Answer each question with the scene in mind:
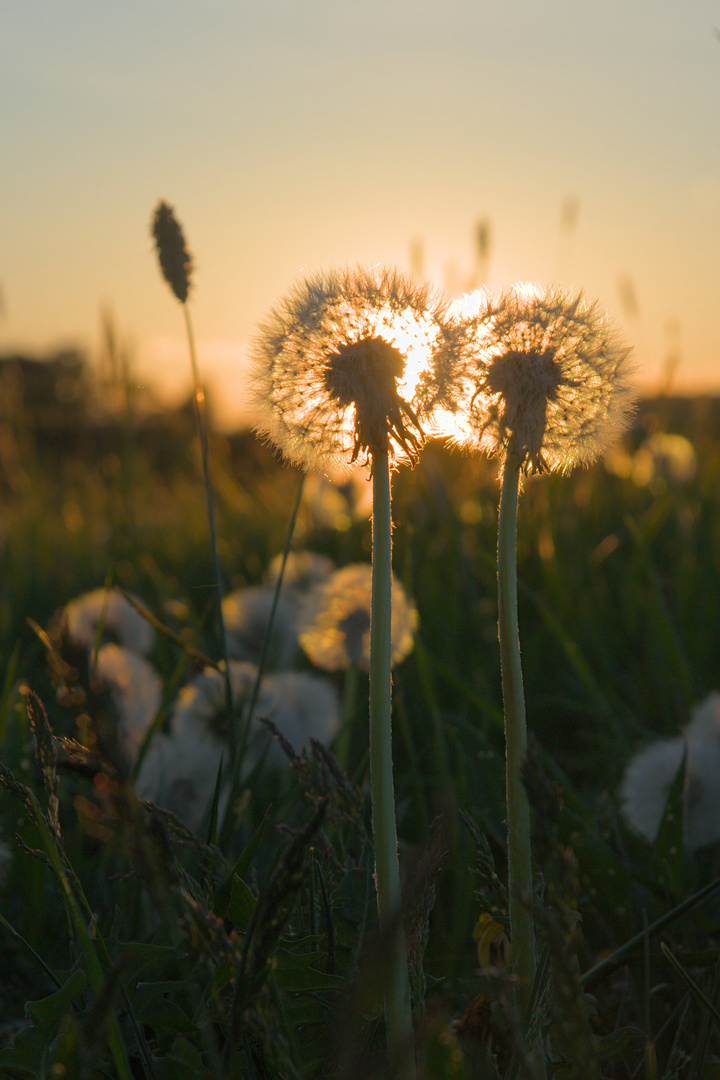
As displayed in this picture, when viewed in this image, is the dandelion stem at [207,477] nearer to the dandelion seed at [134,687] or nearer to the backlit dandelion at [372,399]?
the backlit dandelion at [372,399]

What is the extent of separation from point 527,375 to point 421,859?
1.55ft

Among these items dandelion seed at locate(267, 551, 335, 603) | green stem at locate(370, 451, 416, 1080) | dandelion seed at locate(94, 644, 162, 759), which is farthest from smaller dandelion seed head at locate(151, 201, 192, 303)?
dandelion seed at locate(267, 551, 335, 603)

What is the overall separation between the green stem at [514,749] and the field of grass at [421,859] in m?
0.03

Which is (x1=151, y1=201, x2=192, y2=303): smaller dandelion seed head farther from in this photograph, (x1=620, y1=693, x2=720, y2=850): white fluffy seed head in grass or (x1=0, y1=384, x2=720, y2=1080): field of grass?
(x1=620, y1=693, x2=720, y2=850): white fluffy seed head in grass

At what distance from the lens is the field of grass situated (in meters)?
0.65

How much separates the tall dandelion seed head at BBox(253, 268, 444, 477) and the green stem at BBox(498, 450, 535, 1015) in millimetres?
121

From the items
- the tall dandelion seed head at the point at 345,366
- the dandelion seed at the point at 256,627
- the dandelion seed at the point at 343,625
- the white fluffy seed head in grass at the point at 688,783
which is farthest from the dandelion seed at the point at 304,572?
the tall dandelion seed head at the point at 345,366

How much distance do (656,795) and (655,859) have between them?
11.6 inches

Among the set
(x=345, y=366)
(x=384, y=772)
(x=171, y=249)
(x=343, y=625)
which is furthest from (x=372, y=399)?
(x=343, y=625)

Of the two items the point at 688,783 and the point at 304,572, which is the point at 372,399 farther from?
the point at 304,572

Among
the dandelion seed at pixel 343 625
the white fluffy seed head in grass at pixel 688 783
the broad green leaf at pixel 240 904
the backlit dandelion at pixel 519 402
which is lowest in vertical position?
the white fluffy seed head in grass at pixel 688 783

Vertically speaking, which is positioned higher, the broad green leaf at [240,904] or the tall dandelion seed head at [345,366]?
the tall dandelion seed head at [345,366]

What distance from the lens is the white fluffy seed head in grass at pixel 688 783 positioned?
1523 mm

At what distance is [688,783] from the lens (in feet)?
5.17
